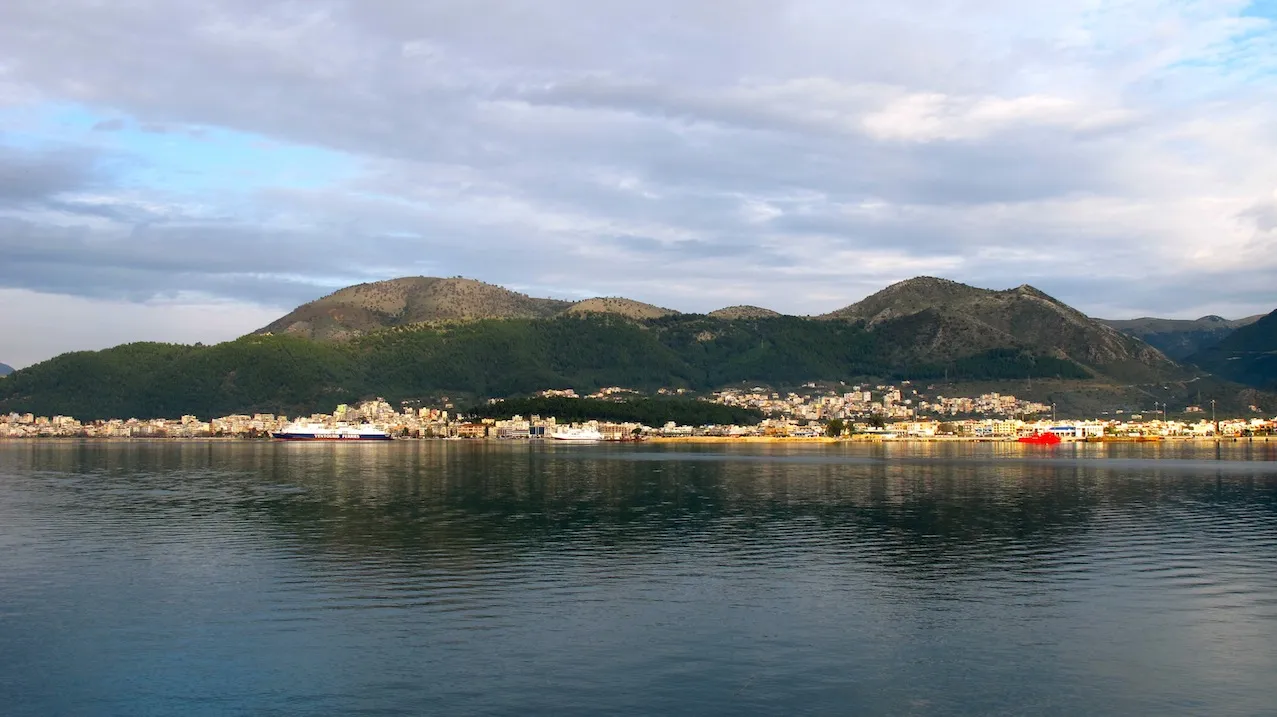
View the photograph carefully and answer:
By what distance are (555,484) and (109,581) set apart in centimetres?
5503

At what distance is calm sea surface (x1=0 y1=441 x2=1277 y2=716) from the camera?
2505cm

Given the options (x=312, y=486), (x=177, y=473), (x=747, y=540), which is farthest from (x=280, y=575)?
(x=177, y=473)

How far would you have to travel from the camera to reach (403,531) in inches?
2133

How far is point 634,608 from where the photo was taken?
34.2 meters

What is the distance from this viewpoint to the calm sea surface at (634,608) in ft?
82.2

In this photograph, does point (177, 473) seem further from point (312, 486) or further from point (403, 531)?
point (403, 531)

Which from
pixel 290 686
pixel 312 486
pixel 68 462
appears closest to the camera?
pixel 290 686

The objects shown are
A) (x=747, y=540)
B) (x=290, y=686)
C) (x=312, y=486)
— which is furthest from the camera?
(x=312, y=486)

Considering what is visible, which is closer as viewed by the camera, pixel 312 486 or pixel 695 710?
pixel 695 710

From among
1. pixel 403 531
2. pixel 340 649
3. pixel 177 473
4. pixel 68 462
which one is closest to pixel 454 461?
Result: pixel 177 473

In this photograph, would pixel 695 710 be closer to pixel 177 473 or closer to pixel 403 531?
pixel 403 531

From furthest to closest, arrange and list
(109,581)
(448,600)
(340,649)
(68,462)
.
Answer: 1. (68,462)
2. (109,581)
3. (448,600)
4. (340,649)

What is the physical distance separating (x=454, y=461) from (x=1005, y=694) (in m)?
123

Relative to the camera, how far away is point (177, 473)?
110312mm
